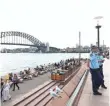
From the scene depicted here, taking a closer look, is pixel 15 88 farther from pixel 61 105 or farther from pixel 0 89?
pixel 61 105

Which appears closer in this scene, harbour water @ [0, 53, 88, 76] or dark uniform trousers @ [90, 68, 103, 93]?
dark uniform trousers @ [90, 68, 103, 93]

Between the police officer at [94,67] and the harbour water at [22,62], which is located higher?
the police officer at [94,67]

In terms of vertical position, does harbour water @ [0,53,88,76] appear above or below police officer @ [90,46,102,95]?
below

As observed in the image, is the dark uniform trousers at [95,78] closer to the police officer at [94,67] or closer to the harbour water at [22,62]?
the police officer at [94,67]

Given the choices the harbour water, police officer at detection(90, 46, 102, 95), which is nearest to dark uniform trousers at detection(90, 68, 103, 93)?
police officer at detection(90, 46, 102, 95)

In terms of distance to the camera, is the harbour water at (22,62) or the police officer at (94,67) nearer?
the police officer at (94,67)

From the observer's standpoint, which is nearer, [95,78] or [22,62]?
[95,78]

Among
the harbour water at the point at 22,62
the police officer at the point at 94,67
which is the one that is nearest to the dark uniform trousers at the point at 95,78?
the police officer at the point at 94,67

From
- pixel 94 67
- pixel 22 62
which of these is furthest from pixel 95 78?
pixel 22 62

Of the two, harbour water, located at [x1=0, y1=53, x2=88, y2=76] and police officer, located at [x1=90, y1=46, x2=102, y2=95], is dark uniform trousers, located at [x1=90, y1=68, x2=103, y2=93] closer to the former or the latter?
police officer, located at [x1=90, y1=46, x2=102, y2=95]

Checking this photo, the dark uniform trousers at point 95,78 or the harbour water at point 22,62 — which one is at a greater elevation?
the dark uniform trousers at point 95,78

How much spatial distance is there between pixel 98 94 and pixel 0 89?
4694 millimetres

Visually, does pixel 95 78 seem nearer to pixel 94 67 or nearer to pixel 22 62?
pixel 94 67

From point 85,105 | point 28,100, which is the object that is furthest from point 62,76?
point 85,105
